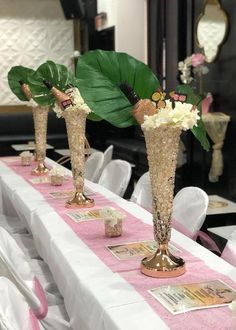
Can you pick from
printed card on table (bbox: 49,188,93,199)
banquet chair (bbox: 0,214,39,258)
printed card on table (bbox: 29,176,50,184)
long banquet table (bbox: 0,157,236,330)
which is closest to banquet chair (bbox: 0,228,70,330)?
long banquet table (bbox: 0,157,236,330)

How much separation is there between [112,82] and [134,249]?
62 centimetres

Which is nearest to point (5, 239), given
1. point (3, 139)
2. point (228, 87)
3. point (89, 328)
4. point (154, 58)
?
point (89, 328)

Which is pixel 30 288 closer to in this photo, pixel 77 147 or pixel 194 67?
pixel 77 147

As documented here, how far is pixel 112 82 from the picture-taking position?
5.28ft

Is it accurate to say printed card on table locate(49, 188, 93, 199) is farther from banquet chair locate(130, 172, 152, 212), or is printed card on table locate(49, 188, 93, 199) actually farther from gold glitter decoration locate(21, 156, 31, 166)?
gold glitter decoration locate(21, 156, 31, 166)

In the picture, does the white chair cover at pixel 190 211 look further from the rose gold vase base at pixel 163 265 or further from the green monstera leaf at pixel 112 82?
the green monstera leaf at pixel 112 82

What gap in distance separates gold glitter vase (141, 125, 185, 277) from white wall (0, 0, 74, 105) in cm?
727

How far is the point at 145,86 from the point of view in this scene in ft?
5.31

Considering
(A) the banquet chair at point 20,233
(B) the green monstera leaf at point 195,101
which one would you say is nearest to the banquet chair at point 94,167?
(A) the banquet chair at point 20,233

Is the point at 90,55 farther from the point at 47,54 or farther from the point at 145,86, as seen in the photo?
the point at 47,54

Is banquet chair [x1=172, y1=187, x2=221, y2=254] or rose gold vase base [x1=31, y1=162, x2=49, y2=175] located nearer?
banquet chair [x1=172, y1=187, x2=221, y2=254]

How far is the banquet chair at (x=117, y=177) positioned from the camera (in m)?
3.27

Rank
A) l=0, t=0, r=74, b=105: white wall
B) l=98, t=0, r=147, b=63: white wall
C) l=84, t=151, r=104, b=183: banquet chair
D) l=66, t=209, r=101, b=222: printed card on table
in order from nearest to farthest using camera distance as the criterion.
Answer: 1. l=66, t=209, r=101, b=222: printed card on table
2. l=84, t=151, r=104, b=183: banquet chair
3. l=98, t=0, r=147, b=63: white wall
4. l=0, t=0, r=74, b=105: white wall

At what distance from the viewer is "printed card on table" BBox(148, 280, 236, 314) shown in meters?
1.37
